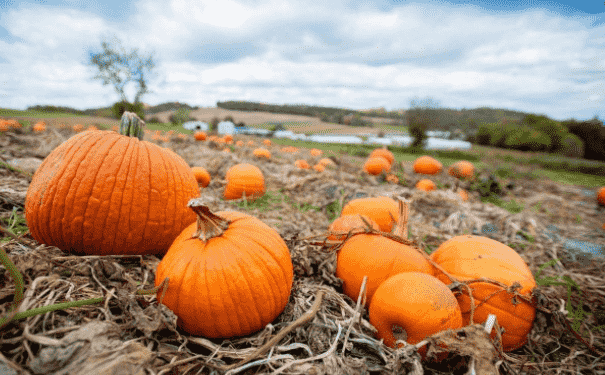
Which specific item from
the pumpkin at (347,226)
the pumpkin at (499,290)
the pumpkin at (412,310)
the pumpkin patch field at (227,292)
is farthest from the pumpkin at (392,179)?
the pumpkin at (412,310)

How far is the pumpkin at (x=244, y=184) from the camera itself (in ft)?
16.2

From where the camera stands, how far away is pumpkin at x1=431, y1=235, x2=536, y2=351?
2.12 m

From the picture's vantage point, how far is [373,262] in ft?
7.50

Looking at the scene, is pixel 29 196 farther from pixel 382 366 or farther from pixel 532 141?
pixel 532 141

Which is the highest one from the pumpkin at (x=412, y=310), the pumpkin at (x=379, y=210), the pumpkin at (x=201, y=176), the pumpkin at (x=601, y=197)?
the pumpkin at (x=201, y=176)

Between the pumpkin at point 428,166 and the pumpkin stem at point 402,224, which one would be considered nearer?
the pumpkin stem at point 402,224

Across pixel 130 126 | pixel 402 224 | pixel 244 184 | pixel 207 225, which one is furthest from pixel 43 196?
pixel 244 184

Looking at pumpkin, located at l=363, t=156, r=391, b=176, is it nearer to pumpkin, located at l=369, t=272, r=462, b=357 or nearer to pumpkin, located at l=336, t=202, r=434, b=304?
pumpkin, located at l=336, t=202, r=434, b=304

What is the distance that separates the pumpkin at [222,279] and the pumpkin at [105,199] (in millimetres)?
540

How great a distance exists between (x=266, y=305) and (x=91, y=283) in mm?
1081

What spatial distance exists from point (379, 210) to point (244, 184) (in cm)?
237

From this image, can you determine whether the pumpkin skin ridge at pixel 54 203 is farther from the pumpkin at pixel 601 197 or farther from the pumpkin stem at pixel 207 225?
the pumpkin at pixel 601 197

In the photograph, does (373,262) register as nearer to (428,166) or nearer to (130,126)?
(130,126)

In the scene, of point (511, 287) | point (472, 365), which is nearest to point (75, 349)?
point (472, 365)
